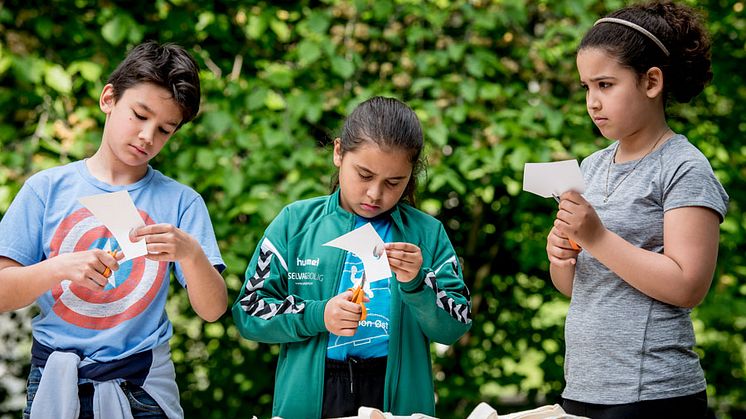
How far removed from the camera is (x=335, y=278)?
2273mm

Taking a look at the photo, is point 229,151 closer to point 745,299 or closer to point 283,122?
point 283,122

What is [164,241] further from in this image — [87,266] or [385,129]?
[385,129]

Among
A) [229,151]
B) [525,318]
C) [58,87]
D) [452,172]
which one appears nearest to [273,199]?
[229,151]

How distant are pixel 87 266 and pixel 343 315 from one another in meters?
0.59

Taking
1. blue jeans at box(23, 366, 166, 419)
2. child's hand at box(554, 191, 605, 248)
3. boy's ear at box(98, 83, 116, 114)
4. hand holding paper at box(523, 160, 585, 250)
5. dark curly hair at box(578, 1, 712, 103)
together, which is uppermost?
dark curly hair at box(578, 1, 712, 103)

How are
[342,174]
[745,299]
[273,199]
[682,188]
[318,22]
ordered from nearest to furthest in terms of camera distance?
[682,188] < [342,174] < [273,199] < [318,22] < [745,299]

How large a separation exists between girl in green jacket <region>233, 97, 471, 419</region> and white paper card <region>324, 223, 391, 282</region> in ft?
0.14

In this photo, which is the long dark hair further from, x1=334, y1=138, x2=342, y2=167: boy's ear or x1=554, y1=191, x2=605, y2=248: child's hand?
x1=554, y1=191, x2=605, y2=248: child's hand

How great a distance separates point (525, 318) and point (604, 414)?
2.50 meters

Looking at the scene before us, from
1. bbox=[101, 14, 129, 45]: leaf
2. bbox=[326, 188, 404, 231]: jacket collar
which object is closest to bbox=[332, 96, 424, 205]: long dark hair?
bbox=[326, 188, 404, 231]: jacket collar

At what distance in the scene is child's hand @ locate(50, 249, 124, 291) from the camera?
1.97 metres

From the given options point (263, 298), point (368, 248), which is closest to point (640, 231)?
point (368, 248)

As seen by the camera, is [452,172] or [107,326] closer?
[107,326]

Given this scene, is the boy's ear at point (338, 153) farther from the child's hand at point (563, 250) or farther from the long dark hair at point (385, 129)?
the child's hand at point (563, 250)
